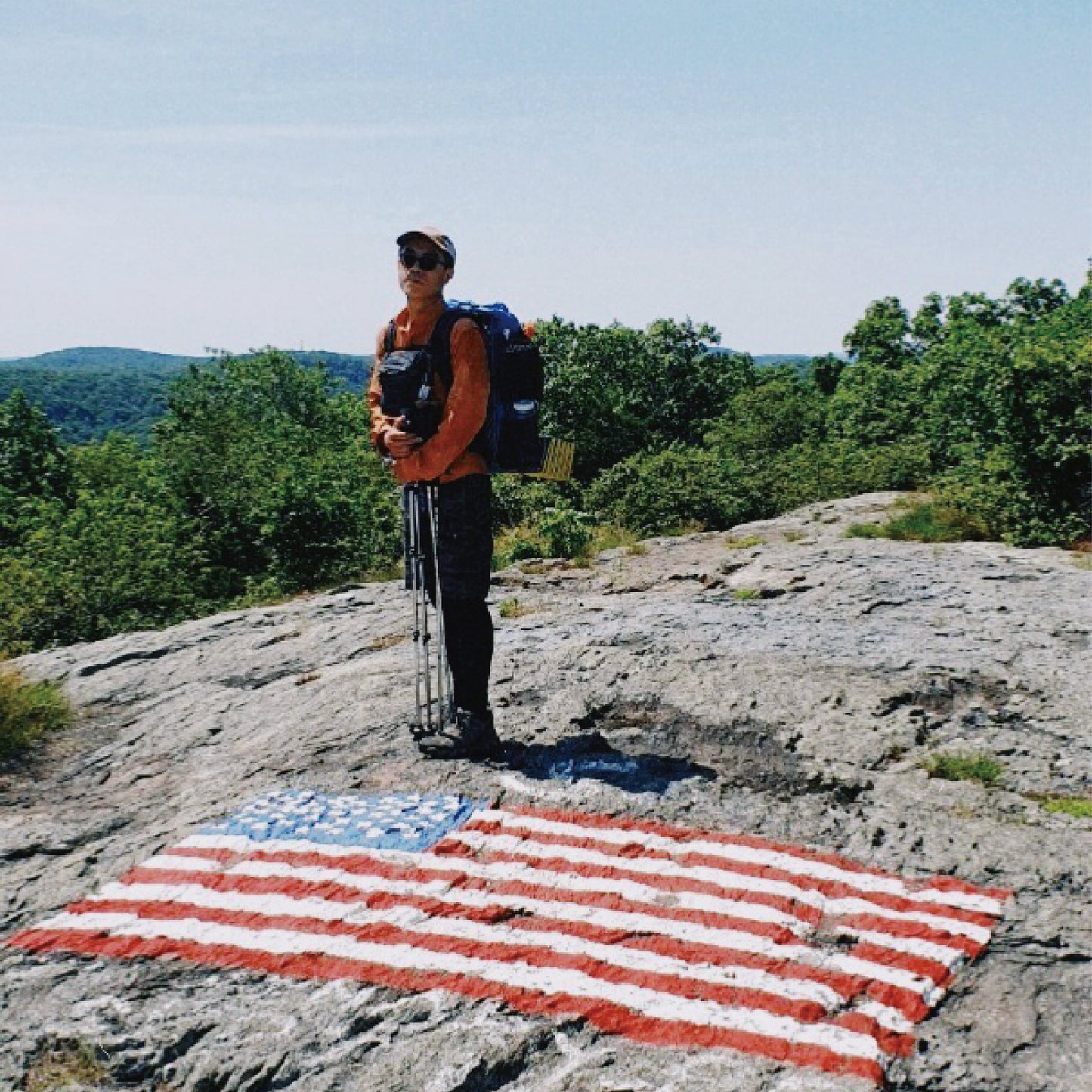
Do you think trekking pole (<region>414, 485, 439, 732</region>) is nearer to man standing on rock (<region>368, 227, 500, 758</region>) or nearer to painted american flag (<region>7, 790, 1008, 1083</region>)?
man standing on rock (<region>368, 227, 500, 758</region>)

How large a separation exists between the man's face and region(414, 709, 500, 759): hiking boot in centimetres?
191

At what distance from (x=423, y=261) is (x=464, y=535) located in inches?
47.7

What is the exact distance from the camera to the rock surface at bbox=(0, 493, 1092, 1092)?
319 cm

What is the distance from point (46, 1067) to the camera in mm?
3266

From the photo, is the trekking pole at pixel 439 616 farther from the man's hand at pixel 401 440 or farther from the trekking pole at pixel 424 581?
the man's hand at pixel 401 440

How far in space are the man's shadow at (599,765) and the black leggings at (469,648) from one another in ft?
1.05

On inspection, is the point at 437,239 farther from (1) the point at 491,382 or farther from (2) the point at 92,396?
(2) the point at 92,396

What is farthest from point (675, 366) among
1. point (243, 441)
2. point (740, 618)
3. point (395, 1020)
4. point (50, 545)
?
point (395, 1020)

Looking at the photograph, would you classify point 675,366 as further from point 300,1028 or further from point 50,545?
point 300,1028

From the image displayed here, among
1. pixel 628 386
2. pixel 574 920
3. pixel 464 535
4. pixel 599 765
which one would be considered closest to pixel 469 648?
pixel 464 535

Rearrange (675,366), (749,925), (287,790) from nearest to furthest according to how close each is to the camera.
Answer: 1. (749,925)
2. (287,790)
3. (675,366)

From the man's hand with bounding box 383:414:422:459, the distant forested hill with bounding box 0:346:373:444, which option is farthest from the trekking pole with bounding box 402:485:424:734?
the distant forested hill with bounding box 0:346:373:444

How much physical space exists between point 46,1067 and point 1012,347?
12.5 m

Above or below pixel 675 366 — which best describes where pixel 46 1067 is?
below
